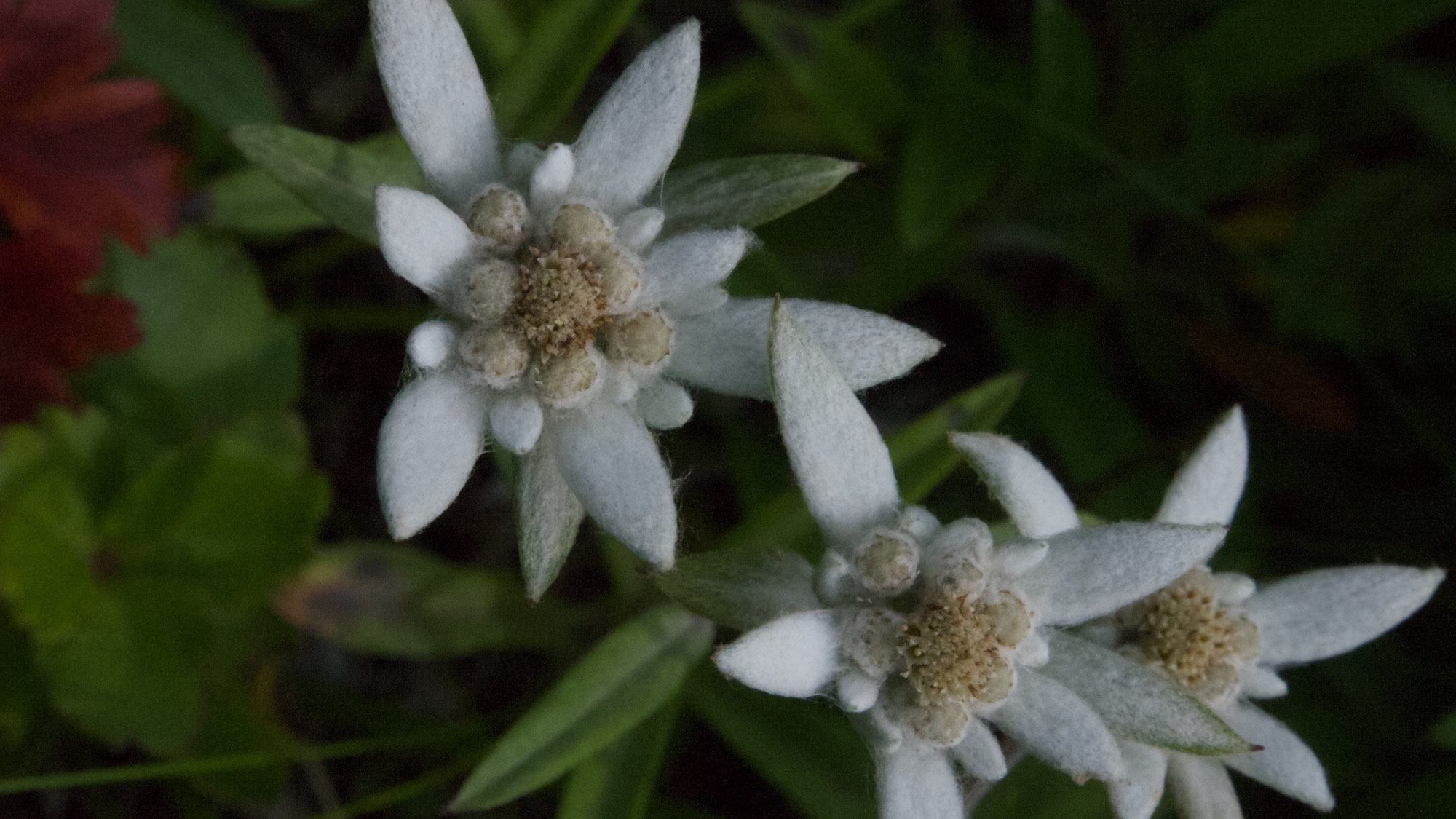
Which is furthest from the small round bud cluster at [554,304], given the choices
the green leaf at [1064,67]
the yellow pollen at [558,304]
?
the green leaf at [1064,67]

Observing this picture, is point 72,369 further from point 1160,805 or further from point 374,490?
point 1160,805

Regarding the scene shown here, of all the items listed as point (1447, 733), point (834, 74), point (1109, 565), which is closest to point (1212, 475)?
point (1109, 565)

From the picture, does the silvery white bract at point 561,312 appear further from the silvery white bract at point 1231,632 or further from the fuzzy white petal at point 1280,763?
the fuzzy white petal at point 1280,763

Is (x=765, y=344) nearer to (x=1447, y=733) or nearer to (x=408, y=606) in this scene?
(x=408, y=606)

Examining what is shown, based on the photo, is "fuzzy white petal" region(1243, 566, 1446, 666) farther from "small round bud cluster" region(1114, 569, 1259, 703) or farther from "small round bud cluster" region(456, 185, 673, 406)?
"small round bud cluster" region(456, 185, 673, 406)

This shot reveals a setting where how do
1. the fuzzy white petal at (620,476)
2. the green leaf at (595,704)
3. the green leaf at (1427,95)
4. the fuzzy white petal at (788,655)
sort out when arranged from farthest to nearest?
the green leaf at (1427,95), the green leaf at (595,704), the fuzzy white petal at (620,476), the fuzzy white petal at (788,655)

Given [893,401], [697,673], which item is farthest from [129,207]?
[893,401]
